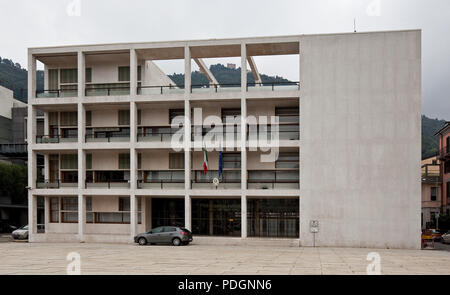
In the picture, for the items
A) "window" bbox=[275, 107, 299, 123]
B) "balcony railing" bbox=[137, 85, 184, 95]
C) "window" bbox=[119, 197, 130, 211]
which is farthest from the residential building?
"window" bbox=[119, 197, 130, 211]

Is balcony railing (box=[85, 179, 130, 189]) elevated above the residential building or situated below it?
above

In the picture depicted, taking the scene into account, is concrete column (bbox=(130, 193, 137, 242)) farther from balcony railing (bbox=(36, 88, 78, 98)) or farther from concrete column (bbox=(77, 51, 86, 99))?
balcony railing (bbox=(36, 88, 78, 98))

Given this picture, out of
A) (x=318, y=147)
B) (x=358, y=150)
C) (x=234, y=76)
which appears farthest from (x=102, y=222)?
(x=234, y=76)

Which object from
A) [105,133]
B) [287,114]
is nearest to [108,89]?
[105,133]

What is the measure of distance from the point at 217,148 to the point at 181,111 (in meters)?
4.46

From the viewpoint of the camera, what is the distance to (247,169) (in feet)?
114

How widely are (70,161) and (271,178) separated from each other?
16.7 meters

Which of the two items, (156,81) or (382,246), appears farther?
(156,81)

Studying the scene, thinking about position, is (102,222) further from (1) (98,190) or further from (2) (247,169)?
(2) (247,169)

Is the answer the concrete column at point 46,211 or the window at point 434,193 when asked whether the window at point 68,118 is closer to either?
the concrete column at point 46,211

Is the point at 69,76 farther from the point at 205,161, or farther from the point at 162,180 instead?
the point at 205,161

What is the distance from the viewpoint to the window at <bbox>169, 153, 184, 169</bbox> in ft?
116

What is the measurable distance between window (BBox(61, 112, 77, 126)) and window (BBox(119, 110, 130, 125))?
4.00m

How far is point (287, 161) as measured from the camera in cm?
3431
